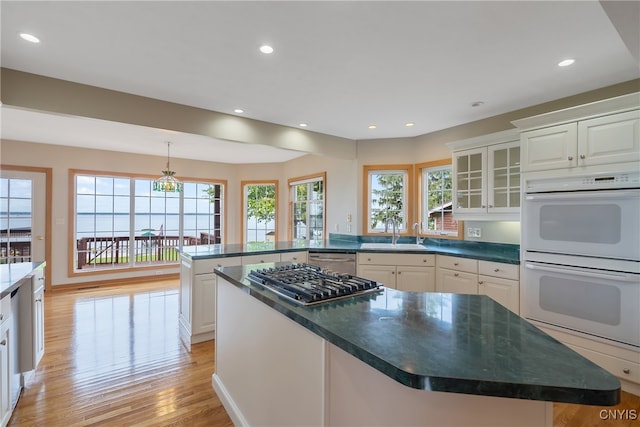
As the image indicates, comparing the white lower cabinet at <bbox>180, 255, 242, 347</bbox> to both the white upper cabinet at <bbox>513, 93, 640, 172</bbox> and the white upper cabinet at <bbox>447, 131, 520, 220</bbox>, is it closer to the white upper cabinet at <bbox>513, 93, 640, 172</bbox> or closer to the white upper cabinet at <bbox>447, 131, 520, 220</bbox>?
the white upper cabinet at <bbox>447, 131, 520, 220</bbox>

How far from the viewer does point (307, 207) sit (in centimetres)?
611

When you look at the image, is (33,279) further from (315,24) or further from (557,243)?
(557,243)

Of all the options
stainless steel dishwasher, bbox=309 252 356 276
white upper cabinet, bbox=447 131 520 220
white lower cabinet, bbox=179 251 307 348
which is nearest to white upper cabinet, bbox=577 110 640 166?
white upper cabinet, bbox=447 131 520 220

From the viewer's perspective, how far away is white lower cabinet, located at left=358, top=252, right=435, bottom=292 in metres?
3.64

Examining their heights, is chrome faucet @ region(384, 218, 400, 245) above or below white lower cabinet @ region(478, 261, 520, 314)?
above

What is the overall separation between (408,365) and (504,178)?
316cm

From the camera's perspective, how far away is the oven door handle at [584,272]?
220 cm

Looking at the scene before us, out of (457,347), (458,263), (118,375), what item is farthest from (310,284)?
(458,263)

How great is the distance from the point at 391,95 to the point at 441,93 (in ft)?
1.56

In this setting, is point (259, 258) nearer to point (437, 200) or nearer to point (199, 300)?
point (199, 300)

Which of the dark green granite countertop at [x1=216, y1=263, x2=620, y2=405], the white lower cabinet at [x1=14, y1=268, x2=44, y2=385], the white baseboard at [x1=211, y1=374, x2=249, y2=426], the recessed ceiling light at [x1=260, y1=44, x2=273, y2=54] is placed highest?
the recessed ceiling light at [x1=260, y1=44, x2=273, y2=54]

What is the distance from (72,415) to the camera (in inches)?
78.7

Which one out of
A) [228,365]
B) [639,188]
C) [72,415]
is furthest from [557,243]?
[72,415]

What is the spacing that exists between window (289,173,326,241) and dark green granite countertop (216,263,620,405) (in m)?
4.19
